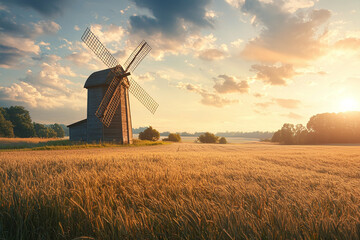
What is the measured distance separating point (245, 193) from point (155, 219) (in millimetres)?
1277

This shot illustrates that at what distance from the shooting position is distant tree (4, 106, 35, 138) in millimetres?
67812

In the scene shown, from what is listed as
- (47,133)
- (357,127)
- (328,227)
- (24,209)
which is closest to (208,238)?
(328,227)

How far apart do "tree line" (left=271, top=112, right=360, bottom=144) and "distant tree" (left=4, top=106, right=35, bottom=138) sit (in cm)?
9943

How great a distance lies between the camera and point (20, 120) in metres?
67.9

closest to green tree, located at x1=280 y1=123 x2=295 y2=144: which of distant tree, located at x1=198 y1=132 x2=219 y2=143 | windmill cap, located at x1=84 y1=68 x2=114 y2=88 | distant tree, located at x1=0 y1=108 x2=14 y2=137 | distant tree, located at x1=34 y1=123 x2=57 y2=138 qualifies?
distant tree, located at x1=198 y1=132 x2=219 y2=143

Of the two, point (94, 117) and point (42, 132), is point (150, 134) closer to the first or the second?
point (94, 117)

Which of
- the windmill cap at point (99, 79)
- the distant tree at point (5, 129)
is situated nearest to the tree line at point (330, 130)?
the windmill cap at point (99, 79)

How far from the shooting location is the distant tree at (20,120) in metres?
67.8

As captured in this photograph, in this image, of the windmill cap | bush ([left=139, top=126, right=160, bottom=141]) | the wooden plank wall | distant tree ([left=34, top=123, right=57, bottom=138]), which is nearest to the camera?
the wooden plank wall

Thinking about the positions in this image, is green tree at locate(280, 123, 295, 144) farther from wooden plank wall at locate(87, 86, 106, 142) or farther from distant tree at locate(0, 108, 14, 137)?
distant tree at locate(0, 108, 14, 137)

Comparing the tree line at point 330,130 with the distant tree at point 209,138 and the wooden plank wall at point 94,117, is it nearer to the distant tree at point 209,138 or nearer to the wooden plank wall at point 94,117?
the distant tree at point 209,138

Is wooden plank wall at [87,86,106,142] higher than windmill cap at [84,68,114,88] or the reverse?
the reverse

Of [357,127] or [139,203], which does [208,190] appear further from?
[357,127]

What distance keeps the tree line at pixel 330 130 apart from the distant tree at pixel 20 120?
99428 millimetres
